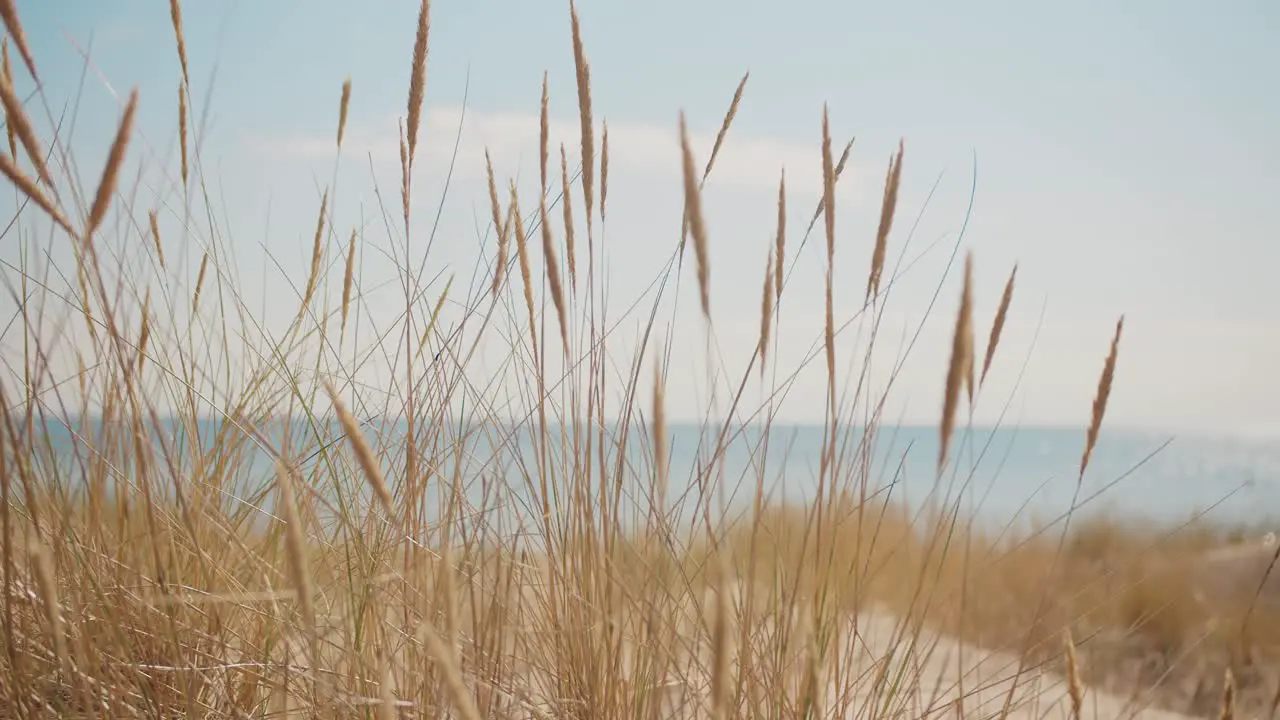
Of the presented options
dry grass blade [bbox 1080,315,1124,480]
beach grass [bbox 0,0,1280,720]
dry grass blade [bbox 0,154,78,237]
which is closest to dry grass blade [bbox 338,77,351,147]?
beach grass [bbox 0,0,1280,720]

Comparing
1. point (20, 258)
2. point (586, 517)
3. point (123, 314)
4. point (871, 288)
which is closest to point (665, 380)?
point (586, 517)

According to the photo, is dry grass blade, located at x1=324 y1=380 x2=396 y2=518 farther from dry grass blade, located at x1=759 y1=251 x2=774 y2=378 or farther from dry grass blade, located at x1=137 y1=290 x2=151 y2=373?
dry grass blade, located at x1=137 y1=290 x2=151 y2=373

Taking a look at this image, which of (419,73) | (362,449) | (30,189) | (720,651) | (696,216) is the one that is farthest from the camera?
(419,73)

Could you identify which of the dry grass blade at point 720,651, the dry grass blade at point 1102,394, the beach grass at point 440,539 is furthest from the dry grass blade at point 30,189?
the dry grass blade at point 1102,394

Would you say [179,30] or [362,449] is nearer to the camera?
[362,449]

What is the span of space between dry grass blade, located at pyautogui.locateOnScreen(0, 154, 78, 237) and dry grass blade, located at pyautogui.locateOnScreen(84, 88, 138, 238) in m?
0.05

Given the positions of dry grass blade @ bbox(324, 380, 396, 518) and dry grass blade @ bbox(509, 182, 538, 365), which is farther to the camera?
dry grass blade @ bbox(509, 182, 538, 365)

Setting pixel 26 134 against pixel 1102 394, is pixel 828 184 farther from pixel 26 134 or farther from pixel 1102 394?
pixel 26 134

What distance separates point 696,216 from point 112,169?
49cm

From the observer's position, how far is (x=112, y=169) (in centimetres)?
78

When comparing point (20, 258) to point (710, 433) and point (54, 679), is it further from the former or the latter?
point (710, 433)

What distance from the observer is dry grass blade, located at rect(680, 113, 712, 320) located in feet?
2.23

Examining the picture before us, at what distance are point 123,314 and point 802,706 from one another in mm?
914

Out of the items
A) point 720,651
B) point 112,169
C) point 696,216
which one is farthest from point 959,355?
point 112,169
